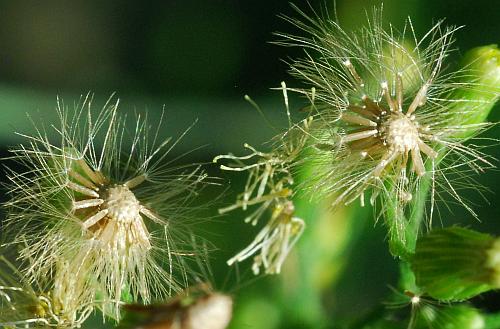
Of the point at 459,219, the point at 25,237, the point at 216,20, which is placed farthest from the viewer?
the point at 216,20

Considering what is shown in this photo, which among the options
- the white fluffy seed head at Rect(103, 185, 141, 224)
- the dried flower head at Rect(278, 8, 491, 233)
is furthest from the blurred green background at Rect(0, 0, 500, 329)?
the white fluffy seed head at Rect(103, 185, 141, 224)

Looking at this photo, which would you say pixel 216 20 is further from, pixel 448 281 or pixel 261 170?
pixel 448 281

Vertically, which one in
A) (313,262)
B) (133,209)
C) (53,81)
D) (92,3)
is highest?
(92,3)

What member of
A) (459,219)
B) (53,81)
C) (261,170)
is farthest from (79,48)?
(459,219)

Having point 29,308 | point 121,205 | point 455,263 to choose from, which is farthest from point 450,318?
point 29,308

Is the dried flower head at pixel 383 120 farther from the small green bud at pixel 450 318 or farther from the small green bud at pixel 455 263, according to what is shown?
the small green bud at pixel 450 318

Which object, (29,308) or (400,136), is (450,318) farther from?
(29,308)

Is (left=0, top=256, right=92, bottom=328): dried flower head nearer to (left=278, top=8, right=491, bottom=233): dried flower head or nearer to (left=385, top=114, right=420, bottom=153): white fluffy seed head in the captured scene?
(left=278, top=8, right=491, bottom=233): dried flower head
